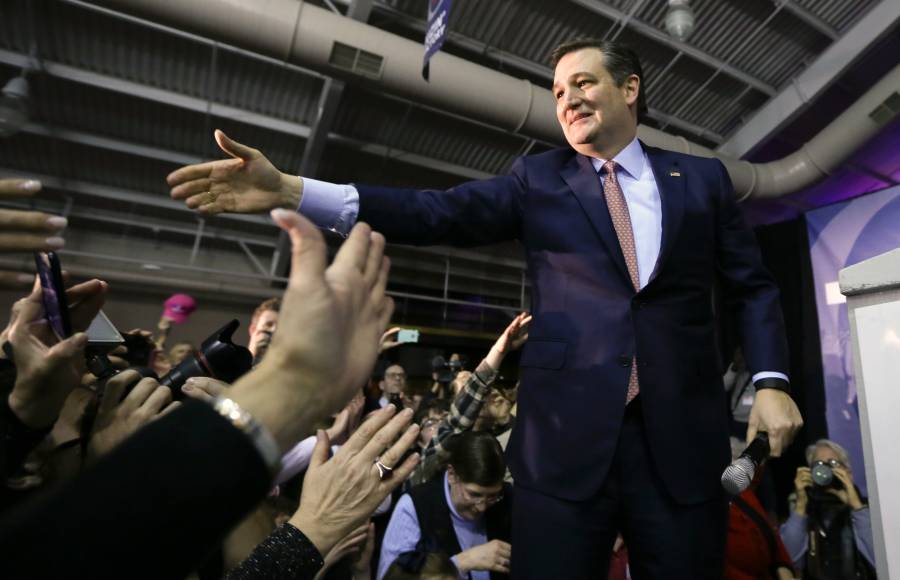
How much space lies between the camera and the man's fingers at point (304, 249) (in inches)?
17.1

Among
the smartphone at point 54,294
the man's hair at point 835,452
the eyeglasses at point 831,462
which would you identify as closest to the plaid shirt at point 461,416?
the smartphone at point 54,294

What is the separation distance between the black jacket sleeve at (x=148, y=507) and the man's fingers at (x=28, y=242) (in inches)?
11.3

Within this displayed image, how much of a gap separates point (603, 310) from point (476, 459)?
1061mm

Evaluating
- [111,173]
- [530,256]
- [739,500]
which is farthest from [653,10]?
[111,173]

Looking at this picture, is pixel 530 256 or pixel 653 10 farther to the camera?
pixel 653 10

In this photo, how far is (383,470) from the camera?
832 mm

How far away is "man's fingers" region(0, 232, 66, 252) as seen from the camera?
0.51 m

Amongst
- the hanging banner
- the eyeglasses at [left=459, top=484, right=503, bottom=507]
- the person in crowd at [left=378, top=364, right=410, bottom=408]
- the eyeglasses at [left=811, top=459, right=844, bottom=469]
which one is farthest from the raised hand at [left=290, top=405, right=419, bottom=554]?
the person in crowd at [left=378, top=364, right=410, bottom=408]

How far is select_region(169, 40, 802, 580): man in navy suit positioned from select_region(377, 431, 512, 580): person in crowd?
89 centimetres

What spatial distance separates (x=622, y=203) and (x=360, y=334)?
0.69 metres

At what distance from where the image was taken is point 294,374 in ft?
1.34

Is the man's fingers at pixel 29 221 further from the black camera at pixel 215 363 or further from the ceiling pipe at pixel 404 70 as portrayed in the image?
the ceiling pipe at pixel 404 70

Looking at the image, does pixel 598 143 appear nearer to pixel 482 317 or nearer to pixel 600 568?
pixel 600 568

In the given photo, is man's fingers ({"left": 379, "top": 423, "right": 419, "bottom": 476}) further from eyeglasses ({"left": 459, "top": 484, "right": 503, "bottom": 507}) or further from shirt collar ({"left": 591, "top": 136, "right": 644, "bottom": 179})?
eyeglasses ({"left": 459, "top": 484, "right": 503, "bottom": 507})
